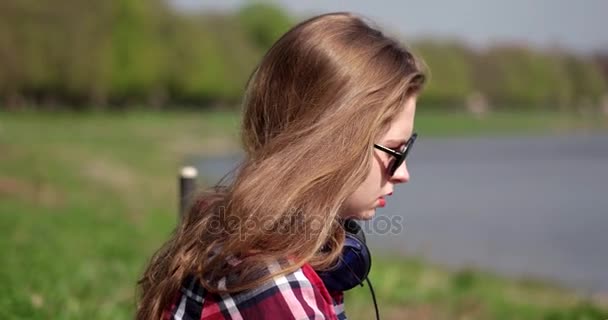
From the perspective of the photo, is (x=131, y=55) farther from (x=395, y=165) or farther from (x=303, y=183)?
(x=303, y=183)

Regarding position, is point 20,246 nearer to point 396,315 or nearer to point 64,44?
point 396,315

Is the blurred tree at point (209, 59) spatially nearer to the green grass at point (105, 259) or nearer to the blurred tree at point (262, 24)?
the blurred tree at point (262, 24)

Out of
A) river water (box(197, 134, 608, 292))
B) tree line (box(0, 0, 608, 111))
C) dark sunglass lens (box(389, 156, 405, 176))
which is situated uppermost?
dark sunglass lens (box(389, 156, 405, 176))

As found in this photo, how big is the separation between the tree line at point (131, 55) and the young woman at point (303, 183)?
12333mm

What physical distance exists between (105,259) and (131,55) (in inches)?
1539

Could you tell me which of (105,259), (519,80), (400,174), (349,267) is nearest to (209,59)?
(105,259)

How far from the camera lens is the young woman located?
5.63ft

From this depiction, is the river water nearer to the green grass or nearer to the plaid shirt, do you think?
the plaid shirt

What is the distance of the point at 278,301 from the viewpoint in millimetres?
1660

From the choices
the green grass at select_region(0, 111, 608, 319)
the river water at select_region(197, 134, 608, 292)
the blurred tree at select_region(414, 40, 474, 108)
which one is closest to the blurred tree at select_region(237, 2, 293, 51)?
the blurred tree at select_region(414, 40, 474, 108)

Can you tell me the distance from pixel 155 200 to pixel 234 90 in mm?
46791

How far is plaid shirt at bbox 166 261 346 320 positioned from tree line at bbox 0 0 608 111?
12.6m

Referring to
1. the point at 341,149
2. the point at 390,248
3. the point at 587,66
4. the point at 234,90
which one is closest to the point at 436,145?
the point at 234,90

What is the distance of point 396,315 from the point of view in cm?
486
